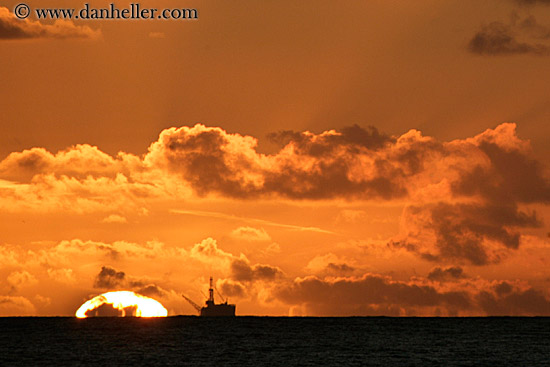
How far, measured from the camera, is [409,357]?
195625mm

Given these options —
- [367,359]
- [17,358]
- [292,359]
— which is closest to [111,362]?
[17,358]

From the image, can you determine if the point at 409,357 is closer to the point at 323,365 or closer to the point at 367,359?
the point at 367,359

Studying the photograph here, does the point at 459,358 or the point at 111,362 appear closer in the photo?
the point at 111,362

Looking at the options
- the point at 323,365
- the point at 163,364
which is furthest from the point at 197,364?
the point at 323,365

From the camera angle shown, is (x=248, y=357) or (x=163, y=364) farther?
(x=248, y=357)

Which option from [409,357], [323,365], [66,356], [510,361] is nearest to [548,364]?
[510,361]

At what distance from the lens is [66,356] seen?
196m

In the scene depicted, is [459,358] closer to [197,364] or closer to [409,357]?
[409,357]

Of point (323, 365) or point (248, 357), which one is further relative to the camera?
point (248, 357)

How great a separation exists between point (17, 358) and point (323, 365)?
63.4 metres

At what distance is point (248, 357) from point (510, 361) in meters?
53.9

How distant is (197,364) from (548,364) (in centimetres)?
6841

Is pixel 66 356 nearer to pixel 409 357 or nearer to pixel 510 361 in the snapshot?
pixel 409 357

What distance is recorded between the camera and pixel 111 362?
17812 centimetres
